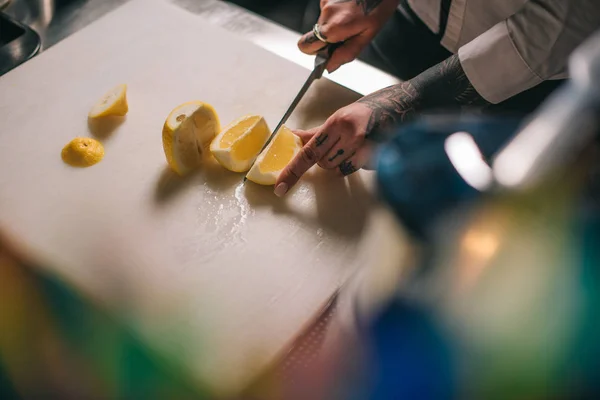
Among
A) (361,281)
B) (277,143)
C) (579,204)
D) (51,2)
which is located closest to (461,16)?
(277,143)

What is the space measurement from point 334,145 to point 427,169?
1.60 ft

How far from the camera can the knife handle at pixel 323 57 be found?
4.04ft

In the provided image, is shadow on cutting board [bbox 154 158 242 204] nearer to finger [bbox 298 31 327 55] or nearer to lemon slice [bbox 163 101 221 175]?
lemon slice [bbox 163 101 221 175]

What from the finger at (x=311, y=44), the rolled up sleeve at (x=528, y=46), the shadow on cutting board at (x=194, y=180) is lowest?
the shadow on cutting board at (x=194, y=180)

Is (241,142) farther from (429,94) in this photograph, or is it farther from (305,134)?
(429,94)

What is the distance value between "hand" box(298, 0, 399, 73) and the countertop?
2.5 inches

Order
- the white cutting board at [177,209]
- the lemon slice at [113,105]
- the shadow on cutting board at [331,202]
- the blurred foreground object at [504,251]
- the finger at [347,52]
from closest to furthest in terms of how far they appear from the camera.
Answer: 1. the blurred foreground object at [504,251]
2. the white cutting board at [177,209]
3. the shadow on cutting board at [331,202]
4. the lemon slice at [113,105]
5. the finger at [347,52]

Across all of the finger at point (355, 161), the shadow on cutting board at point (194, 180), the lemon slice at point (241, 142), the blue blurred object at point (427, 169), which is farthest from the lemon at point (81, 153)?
the blue blurred object at point (427, 169)

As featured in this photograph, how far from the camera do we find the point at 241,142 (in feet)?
3.53

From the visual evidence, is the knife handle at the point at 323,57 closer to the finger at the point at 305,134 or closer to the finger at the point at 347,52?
the finger at the point at 347,52

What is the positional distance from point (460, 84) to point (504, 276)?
2.23 ft

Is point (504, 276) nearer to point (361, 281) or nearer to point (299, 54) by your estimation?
point (361, 281)

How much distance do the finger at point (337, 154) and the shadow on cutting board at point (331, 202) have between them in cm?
4

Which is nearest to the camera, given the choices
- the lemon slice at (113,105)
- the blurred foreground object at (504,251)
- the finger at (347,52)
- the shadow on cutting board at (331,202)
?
the blurred foreground object at (504,251)
